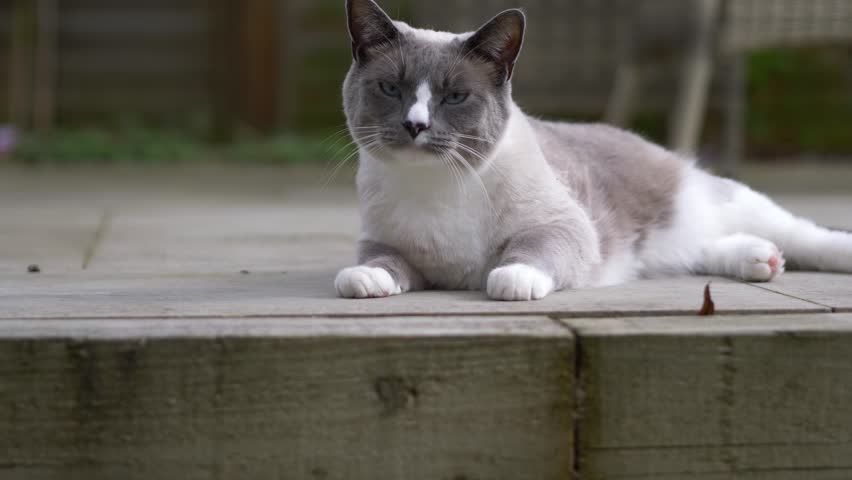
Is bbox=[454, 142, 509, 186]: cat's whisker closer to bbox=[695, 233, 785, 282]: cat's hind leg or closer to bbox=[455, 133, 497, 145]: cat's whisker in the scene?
bbox=[455, 133, 497, 145]: cat's whisker

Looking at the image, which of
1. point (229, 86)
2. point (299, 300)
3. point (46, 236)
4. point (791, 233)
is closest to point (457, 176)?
point (299, 300)

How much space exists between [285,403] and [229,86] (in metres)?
5.54

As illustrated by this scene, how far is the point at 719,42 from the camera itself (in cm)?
422

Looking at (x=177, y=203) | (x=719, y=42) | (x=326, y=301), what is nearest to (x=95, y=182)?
(x=177, y=203)

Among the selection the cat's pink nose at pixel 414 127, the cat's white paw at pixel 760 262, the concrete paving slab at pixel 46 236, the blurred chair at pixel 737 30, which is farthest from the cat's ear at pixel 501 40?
the blurred chair at pixel 737 30

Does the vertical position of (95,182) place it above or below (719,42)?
below

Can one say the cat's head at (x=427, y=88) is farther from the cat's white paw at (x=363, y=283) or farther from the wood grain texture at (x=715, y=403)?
the wood grain texture at (x=715, y=403)

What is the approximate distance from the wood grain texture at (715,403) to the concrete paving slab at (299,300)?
0.48ft

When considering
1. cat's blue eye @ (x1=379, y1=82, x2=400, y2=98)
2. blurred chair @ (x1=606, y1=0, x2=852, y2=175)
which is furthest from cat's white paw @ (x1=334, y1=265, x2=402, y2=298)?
blurred chair @ (x1=606, y1=0, x2=852, y2=175)

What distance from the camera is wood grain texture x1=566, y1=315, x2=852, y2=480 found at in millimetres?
1527

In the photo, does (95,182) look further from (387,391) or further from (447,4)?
(387,391)

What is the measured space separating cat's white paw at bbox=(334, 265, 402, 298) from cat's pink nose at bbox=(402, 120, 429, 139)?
0.87ft

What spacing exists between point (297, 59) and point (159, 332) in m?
5.58

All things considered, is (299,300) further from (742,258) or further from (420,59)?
(742,258)
